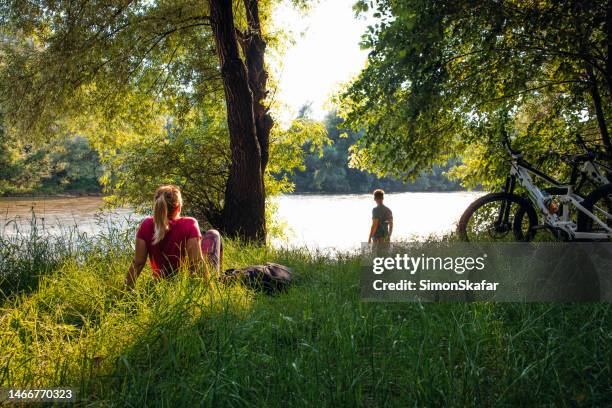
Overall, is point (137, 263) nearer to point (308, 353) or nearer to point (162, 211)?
point (162, 211)

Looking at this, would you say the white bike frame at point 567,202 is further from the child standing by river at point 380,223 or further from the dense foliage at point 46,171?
the dense foliage at point 46,171

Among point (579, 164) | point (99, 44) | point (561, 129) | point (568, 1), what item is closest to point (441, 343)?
point (579, 164)

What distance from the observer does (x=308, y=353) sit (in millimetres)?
2678

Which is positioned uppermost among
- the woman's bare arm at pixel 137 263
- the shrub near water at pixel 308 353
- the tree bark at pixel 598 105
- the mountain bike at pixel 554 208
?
the tree bark at pixel 598 105

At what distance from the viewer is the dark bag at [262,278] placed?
4.30 metres

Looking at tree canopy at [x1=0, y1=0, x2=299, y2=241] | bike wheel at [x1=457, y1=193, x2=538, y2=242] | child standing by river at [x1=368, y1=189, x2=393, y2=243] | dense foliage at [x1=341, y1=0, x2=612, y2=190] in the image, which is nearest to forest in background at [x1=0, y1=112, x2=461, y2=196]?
tree canopy at [x1=0, y1=0, x2=299, y2=241]

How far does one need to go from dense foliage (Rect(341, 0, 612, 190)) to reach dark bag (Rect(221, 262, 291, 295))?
5.97ft

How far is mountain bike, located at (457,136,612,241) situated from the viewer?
4.68 m

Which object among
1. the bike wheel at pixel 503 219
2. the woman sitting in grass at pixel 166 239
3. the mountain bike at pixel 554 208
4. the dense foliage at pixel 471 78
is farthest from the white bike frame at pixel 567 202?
the woman sitting in grass at pixel 166 239

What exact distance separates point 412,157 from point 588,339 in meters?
3.21

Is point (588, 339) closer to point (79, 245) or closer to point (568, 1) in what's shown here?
point (568, 1)

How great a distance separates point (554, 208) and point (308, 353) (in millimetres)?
3684

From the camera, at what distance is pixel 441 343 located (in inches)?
108

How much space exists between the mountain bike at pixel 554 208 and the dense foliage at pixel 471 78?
95 centimetres
